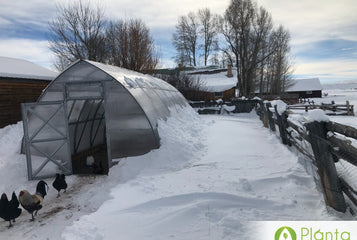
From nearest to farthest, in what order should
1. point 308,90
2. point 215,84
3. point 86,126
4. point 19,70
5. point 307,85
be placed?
1. point 86,126
2. point 19,70
3. point 215,84
4. point 308,90
5. point 307,85

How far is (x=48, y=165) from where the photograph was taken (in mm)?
7785

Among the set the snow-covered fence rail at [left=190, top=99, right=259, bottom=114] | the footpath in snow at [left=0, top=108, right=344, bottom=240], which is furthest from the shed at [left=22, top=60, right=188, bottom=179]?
the snow-covered fence rail at [left=190, top=99, right=259, bottom=114]

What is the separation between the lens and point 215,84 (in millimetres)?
29344

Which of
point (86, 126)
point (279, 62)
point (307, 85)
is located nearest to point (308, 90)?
point (307, 85)

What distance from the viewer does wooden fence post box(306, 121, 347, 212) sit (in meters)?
2.92

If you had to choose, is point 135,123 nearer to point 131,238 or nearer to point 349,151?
point 131,238

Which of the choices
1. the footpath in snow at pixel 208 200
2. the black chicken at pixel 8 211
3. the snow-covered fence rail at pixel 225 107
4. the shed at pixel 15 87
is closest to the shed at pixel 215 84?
the snow-covered fence rail at pixel 225 107

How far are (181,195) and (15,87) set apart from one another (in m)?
11.5

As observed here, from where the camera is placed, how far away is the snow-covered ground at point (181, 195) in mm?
3123

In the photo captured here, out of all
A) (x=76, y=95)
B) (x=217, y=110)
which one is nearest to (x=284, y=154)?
(x=76, y=95)

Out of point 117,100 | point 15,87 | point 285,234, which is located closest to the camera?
point 285,234

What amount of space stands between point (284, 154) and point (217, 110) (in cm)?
1437

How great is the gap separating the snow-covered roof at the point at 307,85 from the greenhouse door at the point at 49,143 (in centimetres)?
5248

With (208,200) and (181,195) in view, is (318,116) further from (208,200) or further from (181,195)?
(181,195)
